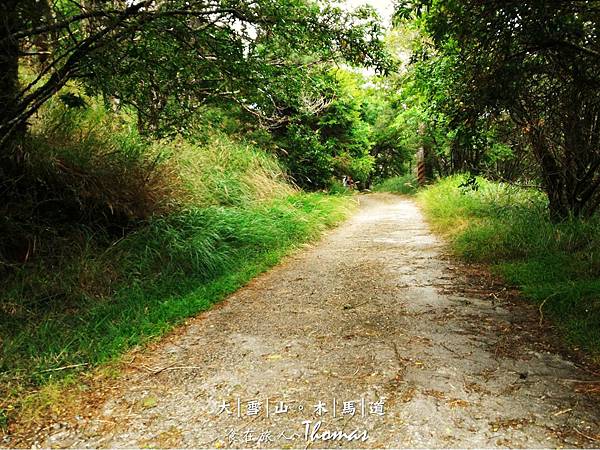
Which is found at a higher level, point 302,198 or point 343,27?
point 343,27

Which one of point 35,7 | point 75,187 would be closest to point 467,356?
point 35,7

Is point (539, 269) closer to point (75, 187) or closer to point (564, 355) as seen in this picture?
point (564, 355)

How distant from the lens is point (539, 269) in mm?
4238

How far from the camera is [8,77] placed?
4.03 meters

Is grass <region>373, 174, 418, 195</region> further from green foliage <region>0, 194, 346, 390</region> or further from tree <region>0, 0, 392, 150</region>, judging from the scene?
tree <region>0, 0, 392, 150</region>

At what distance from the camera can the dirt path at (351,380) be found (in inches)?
79.3

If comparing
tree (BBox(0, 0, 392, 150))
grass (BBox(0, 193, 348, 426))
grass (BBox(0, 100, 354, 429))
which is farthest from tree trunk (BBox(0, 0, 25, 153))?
grass (BBox(0, 193, 348, 426))

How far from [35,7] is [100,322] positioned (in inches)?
91.7

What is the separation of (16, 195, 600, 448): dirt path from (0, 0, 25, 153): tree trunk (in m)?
2.39

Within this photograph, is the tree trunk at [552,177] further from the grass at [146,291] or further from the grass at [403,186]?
the grass at [403,186]

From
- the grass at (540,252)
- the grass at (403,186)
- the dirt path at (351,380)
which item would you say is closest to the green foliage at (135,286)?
the dirt path at (351,380)

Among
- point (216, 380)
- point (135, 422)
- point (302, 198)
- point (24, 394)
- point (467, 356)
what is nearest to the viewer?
point (135, 422)

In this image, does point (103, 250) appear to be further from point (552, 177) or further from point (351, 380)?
point (552, 177)

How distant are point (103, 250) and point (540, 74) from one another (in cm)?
490
